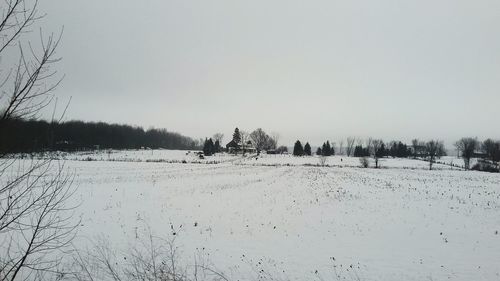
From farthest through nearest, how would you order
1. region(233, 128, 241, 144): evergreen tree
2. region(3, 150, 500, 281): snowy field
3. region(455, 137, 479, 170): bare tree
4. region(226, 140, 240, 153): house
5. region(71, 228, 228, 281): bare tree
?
region(233, 128, 241, 144): evergreen tree < region(226, 140, 240, 153): house < region(455, 137, 479, 170): bare tree < region(3, 150, 500, 281): snowy field < region(71, 228, 228, 281): bare tree

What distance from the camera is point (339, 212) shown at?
18516 mm

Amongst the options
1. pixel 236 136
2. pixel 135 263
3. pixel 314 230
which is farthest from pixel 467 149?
pixel 135 263

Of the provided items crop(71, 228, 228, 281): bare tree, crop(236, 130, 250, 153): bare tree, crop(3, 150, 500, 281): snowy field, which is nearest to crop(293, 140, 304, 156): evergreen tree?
crop(236, 130, 250, 153): bare tree

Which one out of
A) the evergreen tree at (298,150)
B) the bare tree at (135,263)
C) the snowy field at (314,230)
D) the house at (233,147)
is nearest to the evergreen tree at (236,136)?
the house at (233,147)

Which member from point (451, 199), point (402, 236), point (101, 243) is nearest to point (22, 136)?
point (101, 243)

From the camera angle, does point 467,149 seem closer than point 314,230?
No

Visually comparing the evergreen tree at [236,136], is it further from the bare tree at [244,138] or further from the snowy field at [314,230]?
the snowy field at [314,230]

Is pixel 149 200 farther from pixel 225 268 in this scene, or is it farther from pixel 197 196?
pixel 225 268

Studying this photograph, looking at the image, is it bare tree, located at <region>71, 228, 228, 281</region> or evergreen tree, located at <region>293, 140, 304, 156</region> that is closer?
bare tree, located at <region>71, 228, 228, 281</region>

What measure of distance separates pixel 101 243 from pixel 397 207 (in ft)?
52.7

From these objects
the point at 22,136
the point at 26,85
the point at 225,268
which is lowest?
the point at 225,268

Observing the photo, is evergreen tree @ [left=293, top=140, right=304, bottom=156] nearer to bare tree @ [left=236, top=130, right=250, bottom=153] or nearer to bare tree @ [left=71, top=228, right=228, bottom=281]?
bare tree @ [left=236, top=130, right=250, bottom=153]

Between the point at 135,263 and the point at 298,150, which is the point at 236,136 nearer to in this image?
the point at 298,150

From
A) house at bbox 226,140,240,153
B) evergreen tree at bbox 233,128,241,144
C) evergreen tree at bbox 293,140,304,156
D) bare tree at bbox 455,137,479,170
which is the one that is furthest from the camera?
evergreen tree at bbox 233,128,241,144
